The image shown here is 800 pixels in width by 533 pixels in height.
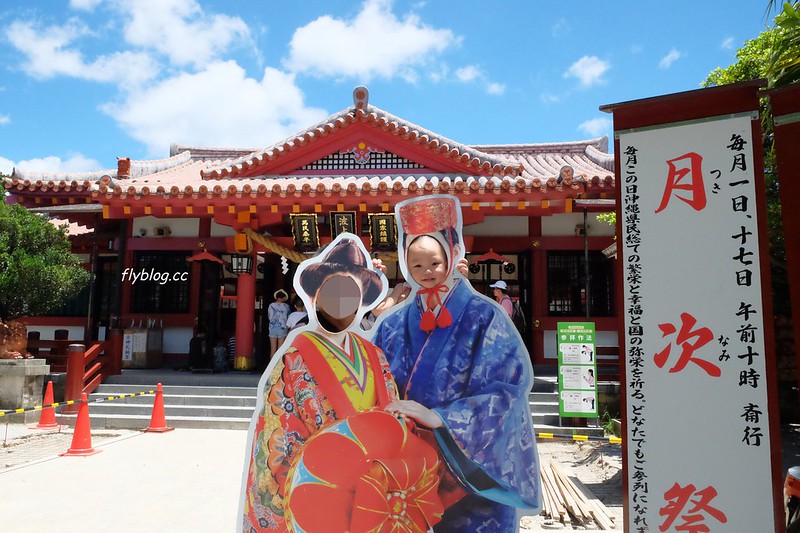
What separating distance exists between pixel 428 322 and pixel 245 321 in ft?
24.8

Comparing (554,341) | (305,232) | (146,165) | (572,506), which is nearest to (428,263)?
(572,506)

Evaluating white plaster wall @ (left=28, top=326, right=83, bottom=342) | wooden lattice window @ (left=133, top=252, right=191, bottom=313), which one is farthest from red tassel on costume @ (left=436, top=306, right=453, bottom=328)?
white plaster wall @ (left=28, top=326, right=83, bottom=342)

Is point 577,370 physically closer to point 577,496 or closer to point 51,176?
point 577,496

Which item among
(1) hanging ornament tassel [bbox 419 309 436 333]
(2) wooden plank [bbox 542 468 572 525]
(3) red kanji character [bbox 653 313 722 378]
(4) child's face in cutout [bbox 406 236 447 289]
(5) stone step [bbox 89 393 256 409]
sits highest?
(4) child's face in cutout [bbox 406 236 447 289]

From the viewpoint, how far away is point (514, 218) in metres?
11.2

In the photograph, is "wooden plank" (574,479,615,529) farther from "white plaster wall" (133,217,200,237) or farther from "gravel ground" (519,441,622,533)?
"white plaster wall" (133,217,200,237)

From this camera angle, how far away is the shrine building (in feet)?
30.1

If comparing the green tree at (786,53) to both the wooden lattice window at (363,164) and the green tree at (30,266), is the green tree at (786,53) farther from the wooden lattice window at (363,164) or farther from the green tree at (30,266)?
the green tree at (30,266)

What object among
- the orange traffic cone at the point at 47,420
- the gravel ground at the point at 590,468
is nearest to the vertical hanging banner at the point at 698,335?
the gravel ground at the point at 590,468

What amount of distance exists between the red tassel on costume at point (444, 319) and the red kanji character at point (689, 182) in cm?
137

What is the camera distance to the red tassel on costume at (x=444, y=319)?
3096 millimetres

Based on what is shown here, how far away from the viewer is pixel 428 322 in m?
3.13

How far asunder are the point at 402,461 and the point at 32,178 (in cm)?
1166

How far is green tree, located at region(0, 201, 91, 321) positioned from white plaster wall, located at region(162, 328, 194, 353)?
2.67 metres
